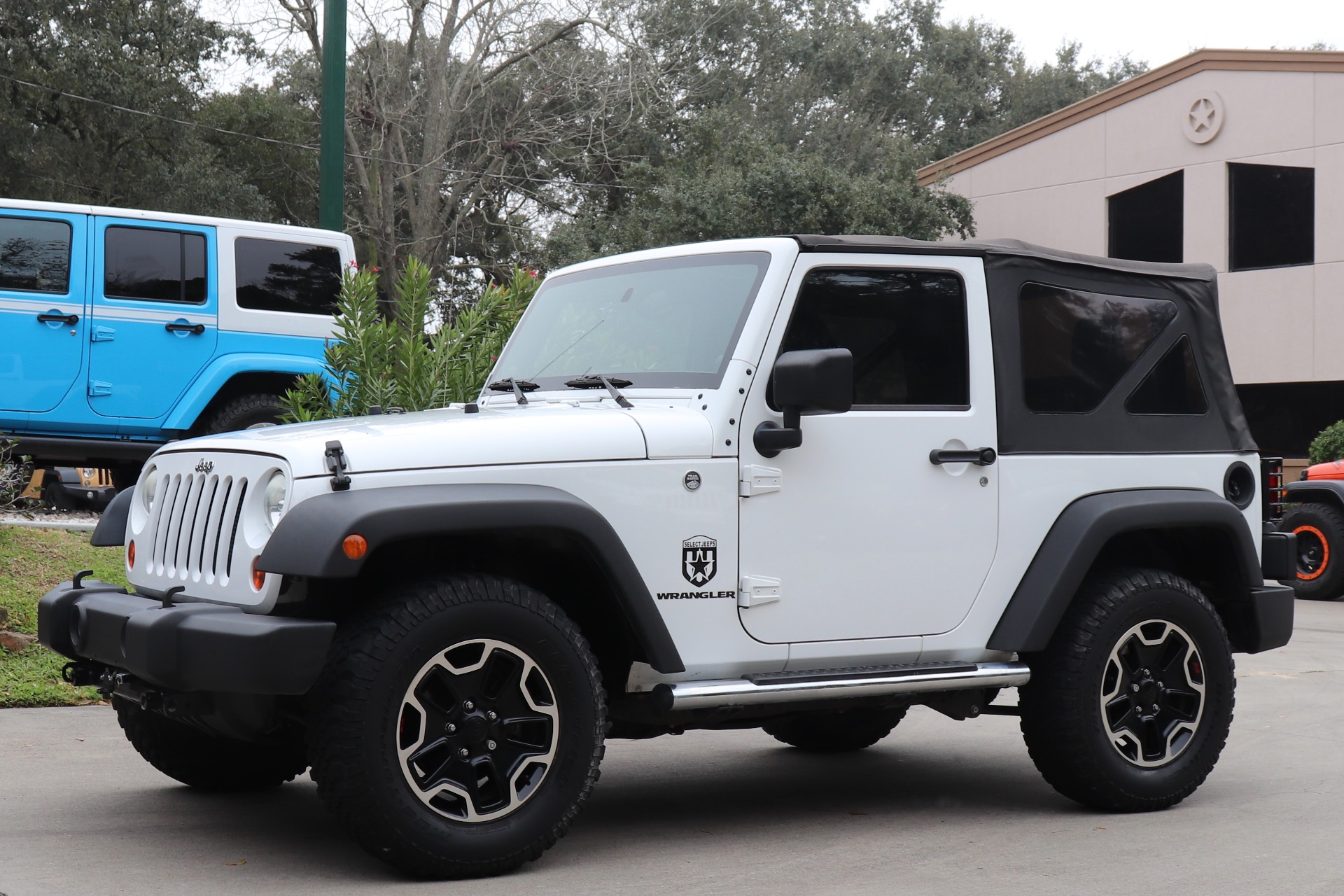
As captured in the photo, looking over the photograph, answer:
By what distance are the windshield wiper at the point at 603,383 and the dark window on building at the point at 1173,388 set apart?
2.03 metres

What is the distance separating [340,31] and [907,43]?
37492 millimetres

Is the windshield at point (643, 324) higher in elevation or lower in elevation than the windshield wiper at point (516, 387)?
higher

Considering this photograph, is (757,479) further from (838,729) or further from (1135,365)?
(838,729)

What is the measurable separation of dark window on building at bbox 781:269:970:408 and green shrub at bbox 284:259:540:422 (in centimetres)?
360

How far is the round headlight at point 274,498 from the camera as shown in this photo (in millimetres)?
4391

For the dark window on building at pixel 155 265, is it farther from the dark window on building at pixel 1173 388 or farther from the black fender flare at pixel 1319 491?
the black fender flare at pixel 1319 491

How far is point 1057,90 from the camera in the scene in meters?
45.1

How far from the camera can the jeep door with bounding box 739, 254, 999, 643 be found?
16.4 ft

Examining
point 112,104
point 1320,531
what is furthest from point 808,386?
point 112,104

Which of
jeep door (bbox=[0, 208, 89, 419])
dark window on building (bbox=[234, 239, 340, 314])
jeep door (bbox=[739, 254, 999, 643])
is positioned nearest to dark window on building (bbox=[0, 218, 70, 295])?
jeep door (bbox=[0, 208, 89, 419])

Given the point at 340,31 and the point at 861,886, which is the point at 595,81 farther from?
the point at 861,886

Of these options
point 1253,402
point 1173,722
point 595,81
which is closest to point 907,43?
point 595,81

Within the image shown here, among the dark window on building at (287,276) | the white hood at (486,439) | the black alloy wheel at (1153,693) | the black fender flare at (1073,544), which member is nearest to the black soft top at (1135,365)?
the black fender flare at (1073,544)

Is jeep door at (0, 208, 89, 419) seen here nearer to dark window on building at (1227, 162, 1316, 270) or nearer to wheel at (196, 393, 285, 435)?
wheel at (196, 393, 285, 435)
